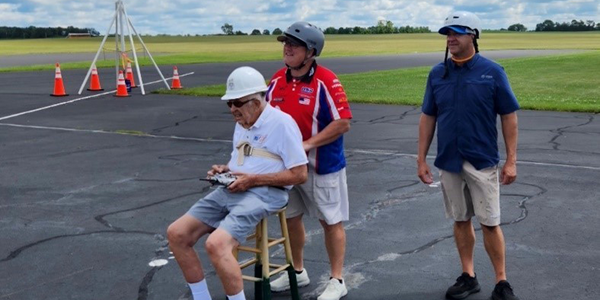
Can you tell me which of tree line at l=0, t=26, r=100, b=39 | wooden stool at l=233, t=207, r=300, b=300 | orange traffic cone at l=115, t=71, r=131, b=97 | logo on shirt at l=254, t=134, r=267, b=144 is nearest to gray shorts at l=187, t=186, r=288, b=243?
wooden stool at l=233, t=207, r=300, b=300

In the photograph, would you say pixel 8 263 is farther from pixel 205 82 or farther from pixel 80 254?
pixel 205 82

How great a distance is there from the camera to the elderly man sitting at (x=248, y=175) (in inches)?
180

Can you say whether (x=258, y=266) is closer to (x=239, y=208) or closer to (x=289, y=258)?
(x=289, y=258)

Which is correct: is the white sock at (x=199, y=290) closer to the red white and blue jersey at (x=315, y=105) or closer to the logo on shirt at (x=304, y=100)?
the red white and blue jersey at (x=315, y=105)

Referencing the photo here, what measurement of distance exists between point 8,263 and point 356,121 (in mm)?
9641

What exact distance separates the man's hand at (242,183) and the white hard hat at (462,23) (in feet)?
5.21

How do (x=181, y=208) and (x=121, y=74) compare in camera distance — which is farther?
(x=121, y=74)

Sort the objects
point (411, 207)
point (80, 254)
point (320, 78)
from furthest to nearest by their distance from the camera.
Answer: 1. point (411, 207)
2. point (80, 254)
3. point (320, 78)

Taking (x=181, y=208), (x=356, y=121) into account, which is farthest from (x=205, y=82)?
(x=181, y=208)

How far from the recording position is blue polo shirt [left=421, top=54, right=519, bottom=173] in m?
5.08

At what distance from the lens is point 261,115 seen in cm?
470

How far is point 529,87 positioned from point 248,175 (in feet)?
65.2

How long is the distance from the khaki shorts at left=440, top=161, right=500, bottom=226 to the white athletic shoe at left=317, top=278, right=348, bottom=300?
2.92ft

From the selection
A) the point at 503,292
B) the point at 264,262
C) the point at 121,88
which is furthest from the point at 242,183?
the point at 121,88
